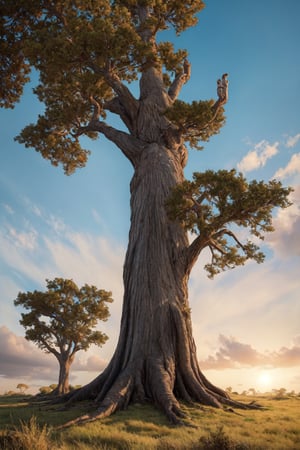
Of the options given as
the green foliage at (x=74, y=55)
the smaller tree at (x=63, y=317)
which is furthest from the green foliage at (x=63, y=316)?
the green foliage at (x=74, y=55)

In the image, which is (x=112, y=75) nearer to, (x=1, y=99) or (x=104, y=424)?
(x=1, y=99)

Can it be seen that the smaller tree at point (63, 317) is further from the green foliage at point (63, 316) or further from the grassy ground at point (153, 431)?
the grassy ground at point (153, 431)

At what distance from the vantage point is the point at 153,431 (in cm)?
615

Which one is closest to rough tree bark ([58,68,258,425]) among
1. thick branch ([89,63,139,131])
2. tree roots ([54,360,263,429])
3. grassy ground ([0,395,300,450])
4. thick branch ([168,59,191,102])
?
tree roots ([54,360,263,429])

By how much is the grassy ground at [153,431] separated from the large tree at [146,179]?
0.64 meters

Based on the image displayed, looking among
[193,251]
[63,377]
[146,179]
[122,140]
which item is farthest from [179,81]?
[63,377]

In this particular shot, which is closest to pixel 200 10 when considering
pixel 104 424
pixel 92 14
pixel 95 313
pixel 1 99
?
pixel 92 14

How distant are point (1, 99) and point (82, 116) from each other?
15.5ft

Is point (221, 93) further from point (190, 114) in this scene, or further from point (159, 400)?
point (159, 400)

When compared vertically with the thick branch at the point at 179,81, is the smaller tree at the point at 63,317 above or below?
below

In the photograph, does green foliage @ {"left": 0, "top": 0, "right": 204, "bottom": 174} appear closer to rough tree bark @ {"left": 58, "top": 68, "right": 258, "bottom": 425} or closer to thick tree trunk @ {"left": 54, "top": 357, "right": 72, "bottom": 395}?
rough tree bark @ {"left": 58, "top": 68, "right": 258, "bottom": 425}

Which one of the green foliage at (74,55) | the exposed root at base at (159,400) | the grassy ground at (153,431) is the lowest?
the grassy ground at (153,431)

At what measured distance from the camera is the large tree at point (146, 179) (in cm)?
948

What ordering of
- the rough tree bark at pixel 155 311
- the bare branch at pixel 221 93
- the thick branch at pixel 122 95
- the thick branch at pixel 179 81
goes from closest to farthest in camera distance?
the rough tree bark at pixel 155 311, the thick branch at pixel 122 95, the bare branch at pixel 221 93, the thick branch at pixel 179 81
